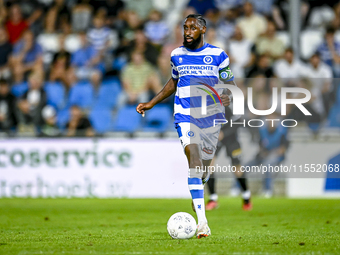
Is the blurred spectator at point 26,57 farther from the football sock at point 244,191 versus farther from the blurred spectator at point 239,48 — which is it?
the football sock at point 244,191

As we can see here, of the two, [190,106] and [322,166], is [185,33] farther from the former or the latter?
[322,166]

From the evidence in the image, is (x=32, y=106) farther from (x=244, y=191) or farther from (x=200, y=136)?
(x=200, y=136)

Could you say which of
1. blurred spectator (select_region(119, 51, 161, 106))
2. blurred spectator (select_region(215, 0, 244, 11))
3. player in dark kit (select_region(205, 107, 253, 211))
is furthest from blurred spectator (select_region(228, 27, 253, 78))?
player in dark kit (select_region(205, 107, 253, 211))

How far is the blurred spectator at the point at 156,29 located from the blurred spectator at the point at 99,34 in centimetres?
122

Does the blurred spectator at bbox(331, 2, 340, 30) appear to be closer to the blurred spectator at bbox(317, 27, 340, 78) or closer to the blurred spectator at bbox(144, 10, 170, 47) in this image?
the blurred spectator at bbox(317, 27, 340, 78)

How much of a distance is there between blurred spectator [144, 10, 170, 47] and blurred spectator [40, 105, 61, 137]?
4012 millimetres

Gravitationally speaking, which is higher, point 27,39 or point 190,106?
point 27,39

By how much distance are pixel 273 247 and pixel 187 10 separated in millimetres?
12111

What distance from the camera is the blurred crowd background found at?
1380 cm

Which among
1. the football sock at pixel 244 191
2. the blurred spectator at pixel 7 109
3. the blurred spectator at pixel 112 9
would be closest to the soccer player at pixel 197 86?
the football sock at pixel 244 191

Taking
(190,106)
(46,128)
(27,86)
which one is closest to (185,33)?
(190,106)

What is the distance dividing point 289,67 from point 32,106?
6809 millimetres

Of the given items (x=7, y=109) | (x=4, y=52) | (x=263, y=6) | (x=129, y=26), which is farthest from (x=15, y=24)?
(x=263, y=6)

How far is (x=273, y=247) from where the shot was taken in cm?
547
